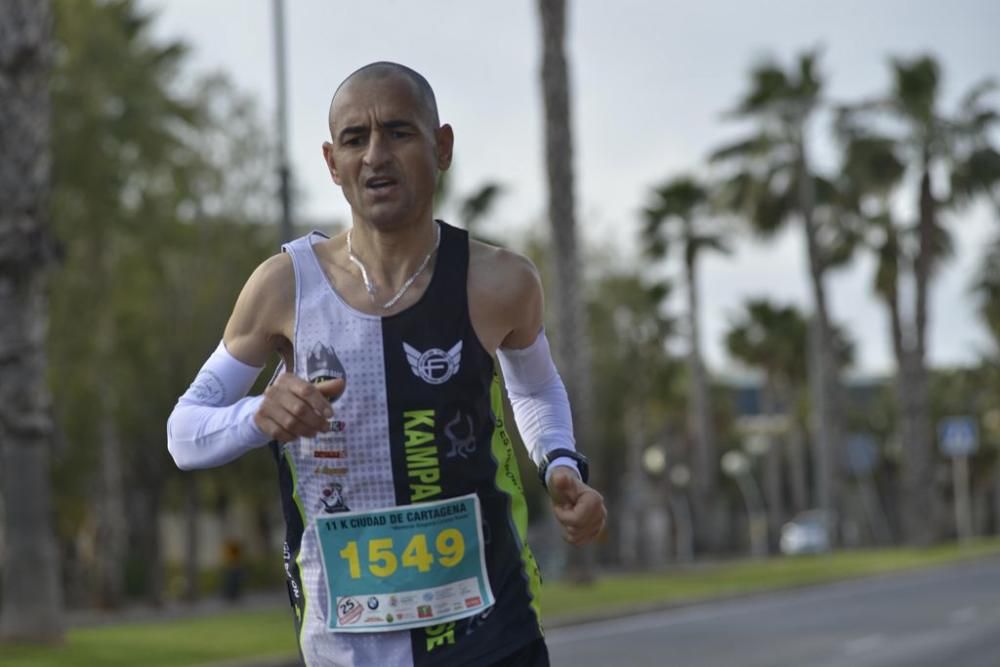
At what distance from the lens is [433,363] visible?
3.53 metres

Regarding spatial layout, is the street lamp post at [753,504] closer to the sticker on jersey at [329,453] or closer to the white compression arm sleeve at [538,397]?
A: the white compression arm sleeve at [538,397]

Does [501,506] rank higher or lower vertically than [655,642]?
higher

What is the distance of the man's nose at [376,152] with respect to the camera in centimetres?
343

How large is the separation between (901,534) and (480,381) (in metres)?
109

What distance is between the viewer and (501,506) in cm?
365

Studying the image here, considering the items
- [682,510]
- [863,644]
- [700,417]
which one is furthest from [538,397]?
[682,510]

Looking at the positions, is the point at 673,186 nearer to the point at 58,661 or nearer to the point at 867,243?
the point at 867,243

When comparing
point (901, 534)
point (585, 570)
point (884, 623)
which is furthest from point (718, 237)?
point (901, 534)

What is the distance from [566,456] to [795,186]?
46.8m

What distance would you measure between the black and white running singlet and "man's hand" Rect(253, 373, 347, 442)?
0.27m

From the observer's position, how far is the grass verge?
17297 mm

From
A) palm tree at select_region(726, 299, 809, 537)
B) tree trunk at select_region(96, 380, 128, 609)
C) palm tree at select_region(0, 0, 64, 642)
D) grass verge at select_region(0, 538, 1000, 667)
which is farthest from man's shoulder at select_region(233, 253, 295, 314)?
palm tree at select_region(726, 299, 809, 537)

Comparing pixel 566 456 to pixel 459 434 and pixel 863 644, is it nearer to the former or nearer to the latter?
pixel 459 434

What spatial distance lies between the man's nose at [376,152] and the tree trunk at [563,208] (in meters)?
24.0
